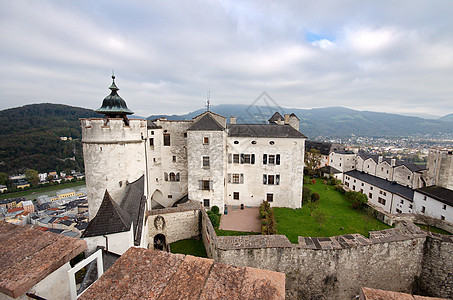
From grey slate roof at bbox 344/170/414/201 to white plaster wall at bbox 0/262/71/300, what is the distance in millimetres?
32462

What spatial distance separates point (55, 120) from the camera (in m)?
156

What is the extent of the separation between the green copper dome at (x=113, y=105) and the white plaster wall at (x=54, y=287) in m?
17.2

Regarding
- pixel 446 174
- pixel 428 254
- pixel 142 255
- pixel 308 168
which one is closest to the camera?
pixel 142 255

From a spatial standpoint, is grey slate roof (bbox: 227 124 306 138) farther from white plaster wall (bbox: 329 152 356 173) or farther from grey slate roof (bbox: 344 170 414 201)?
white plaster wall (bbox: 329 152 356 173)

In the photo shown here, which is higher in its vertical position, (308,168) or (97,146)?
(97,146)

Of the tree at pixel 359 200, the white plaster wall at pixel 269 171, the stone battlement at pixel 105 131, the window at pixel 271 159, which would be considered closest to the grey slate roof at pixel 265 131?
the white plaster wall at pixel 269 171

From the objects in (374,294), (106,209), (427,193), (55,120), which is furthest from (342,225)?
(55,120)

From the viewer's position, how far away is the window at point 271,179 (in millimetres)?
24422

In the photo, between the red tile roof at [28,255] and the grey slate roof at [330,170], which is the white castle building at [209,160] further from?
the grey slate roof at [330,170]

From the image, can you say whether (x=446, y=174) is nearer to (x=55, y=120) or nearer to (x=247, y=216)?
(x=247, y=216)

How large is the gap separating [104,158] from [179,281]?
16559 mm

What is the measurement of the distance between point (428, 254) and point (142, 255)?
72.1 ft

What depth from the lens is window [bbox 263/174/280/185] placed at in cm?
2442

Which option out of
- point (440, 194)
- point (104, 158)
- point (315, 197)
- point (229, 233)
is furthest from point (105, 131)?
point (440, 194)
